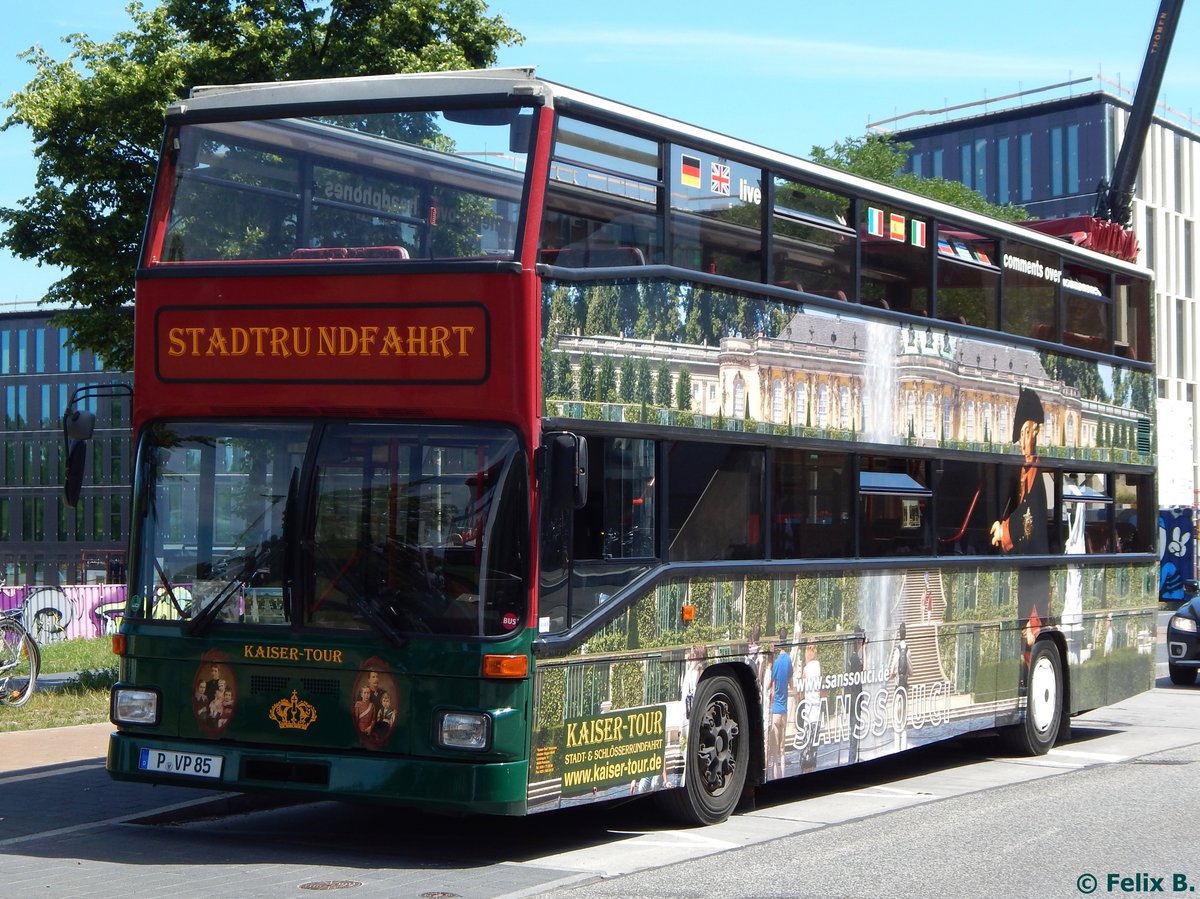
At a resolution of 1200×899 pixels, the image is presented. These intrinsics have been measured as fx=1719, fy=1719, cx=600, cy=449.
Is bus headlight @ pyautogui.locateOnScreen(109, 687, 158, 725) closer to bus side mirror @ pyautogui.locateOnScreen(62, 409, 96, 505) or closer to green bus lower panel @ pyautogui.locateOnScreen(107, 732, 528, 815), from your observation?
green bus lower panel @ pyautogui.locateOnScreen(107, 732, 528, 815)

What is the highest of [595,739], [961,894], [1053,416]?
[1053,416]

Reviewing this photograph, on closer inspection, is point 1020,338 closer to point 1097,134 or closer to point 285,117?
point 285,117

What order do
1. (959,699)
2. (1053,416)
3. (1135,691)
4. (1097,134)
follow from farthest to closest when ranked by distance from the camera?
(1097,134), (1135,691), (1053,416), (959,699)

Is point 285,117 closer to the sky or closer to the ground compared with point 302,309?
closer to the sky

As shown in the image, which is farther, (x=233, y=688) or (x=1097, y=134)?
(x=1097, y=134)

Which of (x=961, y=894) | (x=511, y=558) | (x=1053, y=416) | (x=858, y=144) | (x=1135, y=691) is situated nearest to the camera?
(x=961, y=894)

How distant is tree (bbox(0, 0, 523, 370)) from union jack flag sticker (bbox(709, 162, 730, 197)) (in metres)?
9.95

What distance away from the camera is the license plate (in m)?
9.46

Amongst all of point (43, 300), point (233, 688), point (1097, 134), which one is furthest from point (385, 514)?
point (1097, 134)

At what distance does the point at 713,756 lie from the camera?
10.8 meters

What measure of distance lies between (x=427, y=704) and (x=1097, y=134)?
6389 cm

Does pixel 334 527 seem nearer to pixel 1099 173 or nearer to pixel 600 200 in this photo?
pixel 600 200

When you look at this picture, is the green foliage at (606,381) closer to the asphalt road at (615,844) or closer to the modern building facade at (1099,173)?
the asphalt road at (615,844)

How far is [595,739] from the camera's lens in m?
9.61
